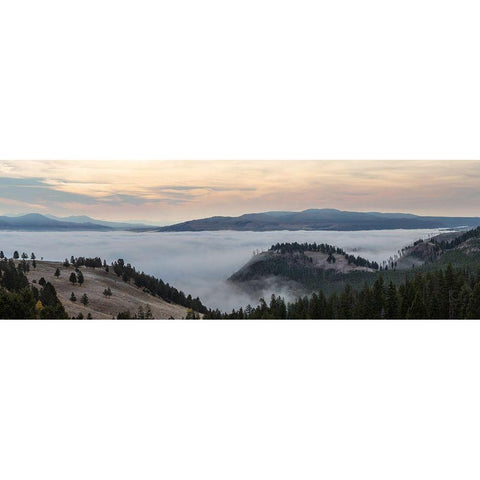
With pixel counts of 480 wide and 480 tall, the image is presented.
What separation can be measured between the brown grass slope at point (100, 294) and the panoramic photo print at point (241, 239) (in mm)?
24

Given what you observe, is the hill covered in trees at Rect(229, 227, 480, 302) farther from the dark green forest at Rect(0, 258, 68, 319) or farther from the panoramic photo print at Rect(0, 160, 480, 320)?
the dark green forest at Rect(0, 258, 68, 319)

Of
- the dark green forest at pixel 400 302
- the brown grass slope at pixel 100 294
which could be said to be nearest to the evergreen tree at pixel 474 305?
the dark green forest at pixel 400 302

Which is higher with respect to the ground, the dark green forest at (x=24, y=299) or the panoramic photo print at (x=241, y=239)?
the panoramic photo print at (x=241, y=239)

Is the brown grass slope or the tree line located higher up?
the tree line

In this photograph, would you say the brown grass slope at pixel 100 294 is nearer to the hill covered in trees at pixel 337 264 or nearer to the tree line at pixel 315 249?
Answer: the hill covered in trees at pixel 337 264

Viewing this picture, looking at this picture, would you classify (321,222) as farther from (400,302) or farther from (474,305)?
(474,305)

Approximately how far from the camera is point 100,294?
13.2 m

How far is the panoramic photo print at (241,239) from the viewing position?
13.1 metres

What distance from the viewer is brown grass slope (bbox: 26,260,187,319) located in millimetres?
12992

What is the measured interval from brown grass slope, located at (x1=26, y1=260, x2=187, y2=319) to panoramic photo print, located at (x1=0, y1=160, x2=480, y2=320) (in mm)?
24

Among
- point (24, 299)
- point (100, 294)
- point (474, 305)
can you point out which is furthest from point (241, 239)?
point (474, 305)

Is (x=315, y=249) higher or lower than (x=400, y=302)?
higher

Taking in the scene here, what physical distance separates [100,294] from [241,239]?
3.61 metres

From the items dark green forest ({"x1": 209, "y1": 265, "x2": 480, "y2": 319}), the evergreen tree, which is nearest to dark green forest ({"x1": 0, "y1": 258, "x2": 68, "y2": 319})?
dark green forest ({"x1": 209, "y1": 265, "x2": 480, "y2": 319})
